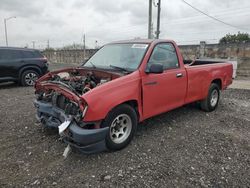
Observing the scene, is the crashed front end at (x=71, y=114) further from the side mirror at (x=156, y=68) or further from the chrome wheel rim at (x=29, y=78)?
the chrome wheel rim at (x=29, y=78)

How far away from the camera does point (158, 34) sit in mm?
18609

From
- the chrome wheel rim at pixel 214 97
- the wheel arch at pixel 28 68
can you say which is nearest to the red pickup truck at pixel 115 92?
the chrome wheel rim at pixel 214 97

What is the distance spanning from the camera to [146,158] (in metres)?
3.83

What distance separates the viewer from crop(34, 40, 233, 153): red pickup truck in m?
3.54

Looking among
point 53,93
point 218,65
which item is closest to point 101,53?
point 53,93

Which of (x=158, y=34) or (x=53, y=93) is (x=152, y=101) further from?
(x=158, y=34)

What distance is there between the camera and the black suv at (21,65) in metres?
10.3

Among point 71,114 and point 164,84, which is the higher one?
point 164,84

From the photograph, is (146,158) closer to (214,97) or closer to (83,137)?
(83,137)

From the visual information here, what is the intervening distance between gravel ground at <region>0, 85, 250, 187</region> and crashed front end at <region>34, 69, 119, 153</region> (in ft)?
1.21

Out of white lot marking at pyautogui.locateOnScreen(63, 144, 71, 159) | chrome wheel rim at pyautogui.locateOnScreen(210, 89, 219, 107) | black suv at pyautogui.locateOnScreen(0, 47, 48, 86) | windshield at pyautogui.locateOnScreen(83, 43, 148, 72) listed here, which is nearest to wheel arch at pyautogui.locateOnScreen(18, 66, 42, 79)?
black suv at pyautogui.locateOnScreen(0, 47, 48, 86)

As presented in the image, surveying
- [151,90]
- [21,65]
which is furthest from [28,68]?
[151,90]

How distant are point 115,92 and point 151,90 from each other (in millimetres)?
878

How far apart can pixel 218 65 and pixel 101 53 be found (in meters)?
3.14
